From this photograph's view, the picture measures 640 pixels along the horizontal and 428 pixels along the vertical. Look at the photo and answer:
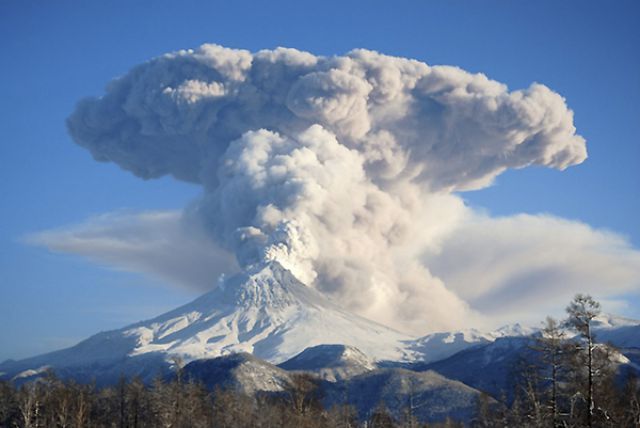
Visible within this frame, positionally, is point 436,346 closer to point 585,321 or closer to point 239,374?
point 239,374

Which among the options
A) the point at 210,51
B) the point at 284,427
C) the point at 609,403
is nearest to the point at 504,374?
the point at 210,51

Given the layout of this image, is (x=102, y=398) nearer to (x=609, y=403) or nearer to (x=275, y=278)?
(x=609, y=403)

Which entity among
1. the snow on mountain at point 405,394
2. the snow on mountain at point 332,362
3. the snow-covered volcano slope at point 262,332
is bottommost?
the snow on mountain at point 405,394

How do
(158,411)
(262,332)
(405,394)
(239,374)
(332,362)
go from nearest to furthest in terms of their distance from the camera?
1. (158,411)
2. (405,394)
3. (239,374)
4. (332,362)
5. (262,332)

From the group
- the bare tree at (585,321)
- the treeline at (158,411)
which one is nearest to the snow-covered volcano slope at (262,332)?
the treeline at (158,411)

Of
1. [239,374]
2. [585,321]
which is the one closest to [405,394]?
[239,374]

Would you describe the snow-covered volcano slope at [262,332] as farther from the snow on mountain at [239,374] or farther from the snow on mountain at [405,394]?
the snow on mountain at [405,394]

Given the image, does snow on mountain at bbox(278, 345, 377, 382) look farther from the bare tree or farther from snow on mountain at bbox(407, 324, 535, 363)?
the bare tree

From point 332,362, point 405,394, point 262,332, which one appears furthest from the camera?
point 262,332

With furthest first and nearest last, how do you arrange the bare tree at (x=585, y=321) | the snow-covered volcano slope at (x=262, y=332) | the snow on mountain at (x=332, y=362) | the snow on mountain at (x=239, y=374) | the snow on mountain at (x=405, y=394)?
the snow-covered volcano slope at (x=262, y=332) < the snow on mountain at (x=332, y=362) < the snow on mountain at (x=239, y=374) < the snow on mountain at (x=405, y=394) < the bare tree at (x=585, y=321)

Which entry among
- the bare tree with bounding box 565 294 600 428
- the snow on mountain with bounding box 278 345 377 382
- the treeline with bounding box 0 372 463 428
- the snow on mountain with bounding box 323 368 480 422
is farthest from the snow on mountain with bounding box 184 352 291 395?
the bare tree with bounding box 565 294 600 428
